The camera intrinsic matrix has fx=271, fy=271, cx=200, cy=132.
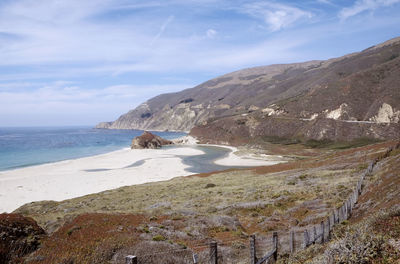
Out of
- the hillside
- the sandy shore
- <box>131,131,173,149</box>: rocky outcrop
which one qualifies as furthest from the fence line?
<box>131,131,173,149</box>: rocky outcrop

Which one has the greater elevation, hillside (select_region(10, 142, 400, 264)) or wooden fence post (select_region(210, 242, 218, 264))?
wooden fence post (select_region(210, 242, 218, 264))

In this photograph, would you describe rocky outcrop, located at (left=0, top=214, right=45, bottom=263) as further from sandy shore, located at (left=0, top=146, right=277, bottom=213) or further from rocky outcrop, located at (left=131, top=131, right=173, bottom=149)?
rocky outcrop, located at (left=131, top=131, right=173, bottom=149)

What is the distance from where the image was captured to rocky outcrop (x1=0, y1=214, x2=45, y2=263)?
1061 cm

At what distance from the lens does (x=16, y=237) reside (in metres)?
11.6

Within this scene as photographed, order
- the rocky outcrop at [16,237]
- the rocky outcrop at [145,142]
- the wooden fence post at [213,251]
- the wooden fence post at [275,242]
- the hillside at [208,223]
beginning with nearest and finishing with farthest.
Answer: the wooden fence post at [213,251] → the wooden fence post at [275,242] → the hillside at [208,223] → the rocky outcrop at [16,237] → the rocky outcrop at [145,142]

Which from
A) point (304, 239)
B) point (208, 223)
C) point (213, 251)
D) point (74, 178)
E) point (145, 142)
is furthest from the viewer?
point (145, 142)

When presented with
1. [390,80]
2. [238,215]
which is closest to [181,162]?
[238,215]

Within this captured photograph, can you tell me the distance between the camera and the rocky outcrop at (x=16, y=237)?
10.6 metres

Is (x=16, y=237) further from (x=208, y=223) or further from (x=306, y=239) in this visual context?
(x=306, y=239)

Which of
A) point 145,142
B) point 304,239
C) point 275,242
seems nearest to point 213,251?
point 275,242

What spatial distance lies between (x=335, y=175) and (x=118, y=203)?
78.7ft

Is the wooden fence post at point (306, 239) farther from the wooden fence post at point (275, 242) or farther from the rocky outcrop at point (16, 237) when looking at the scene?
the rocky outcrop at point (16, 237)

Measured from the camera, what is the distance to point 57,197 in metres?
41.1

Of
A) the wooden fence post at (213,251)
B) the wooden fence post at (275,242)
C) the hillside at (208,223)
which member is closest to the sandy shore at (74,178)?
the hillside at (208,223)
